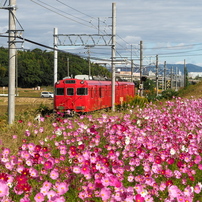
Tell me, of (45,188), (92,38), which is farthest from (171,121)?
(92,38)

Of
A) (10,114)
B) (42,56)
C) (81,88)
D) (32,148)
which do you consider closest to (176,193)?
(32,148)

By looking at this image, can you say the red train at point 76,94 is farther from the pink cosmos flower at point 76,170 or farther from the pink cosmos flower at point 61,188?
the pink cosmos flower at point 61,188

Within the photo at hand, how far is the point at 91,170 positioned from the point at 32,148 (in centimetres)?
120

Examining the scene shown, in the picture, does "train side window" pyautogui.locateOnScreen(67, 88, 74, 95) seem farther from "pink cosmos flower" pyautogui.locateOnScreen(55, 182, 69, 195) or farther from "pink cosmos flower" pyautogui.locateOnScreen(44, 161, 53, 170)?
"pink cosmos flower" pyautogui.locateOnScreen(55, 182, 69, 195)

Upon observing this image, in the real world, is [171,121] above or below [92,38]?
below

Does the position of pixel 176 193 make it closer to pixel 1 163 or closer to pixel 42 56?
pixel 1 163

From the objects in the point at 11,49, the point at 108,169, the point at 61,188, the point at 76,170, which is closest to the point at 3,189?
Answer: the point at 61,188

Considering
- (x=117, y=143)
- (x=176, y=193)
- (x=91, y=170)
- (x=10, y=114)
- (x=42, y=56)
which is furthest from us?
(x=42, y=56)

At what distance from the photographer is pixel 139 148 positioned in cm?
592

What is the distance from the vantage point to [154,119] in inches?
347

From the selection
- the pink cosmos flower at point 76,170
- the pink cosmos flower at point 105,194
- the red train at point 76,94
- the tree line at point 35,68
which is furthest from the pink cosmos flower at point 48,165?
the tree line at point 35,68

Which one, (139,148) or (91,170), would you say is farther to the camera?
(139,148)

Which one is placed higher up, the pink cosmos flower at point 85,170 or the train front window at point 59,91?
the train front window at point 59,91

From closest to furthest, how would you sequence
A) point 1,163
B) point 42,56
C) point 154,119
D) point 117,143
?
point 1,163, point 117,143, point 154,119, point 42,56
